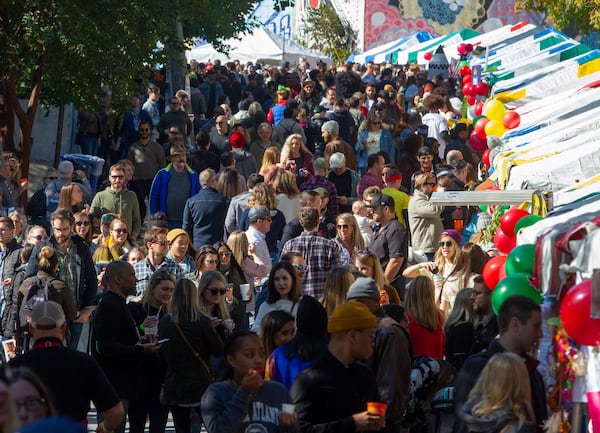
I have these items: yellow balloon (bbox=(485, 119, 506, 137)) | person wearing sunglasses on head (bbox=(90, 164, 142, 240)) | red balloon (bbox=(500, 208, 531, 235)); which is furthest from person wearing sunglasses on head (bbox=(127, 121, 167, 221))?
red balloon (bbox=(500, 208, 531, 235))

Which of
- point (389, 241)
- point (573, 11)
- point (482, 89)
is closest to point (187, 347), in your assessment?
point (389, 241)

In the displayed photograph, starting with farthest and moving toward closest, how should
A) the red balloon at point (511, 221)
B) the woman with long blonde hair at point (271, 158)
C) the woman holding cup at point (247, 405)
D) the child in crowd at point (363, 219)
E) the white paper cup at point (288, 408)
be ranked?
the woman with long blonde hair at point (271, 158), the child in crowd at point (363, 219), the red balloon at point (511, 221), the woman holding cup at point (247, 405), the white paper cup at point (288, 408)

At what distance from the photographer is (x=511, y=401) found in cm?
636

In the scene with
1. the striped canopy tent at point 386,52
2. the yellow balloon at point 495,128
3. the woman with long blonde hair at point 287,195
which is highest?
the striped canopy tent at point 386,52

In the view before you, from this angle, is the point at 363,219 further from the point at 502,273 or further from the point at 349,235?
the point at 502,273

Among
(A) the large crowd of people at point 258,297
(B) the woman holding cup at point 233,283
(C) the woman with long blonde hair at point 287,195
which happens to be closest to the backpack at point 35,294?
(A) the large crowd of people at point 258,297

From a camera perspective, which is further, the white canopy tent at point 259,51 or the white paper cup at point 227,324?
the white canopy tent at point 259,51

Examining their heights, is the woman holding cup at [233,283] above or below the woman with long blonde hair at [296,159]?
below

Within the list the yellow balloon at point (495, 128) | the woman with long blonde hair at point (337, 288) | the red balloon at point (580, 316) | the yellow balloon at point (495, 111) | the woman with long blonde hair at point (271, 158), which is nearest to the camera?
the red balloon at point (580, 316)

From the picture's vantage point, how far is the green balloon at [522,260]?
26.2 ft

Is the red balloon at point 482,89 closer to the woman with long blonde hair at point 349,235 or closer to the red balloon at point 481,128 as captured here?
the red balloon at point 481,128

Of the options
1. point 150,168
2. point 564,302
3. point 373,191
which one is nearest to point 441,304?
point 373,191

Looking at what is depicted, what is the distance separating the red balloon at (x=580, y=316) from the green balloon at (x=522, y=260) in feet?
3.11

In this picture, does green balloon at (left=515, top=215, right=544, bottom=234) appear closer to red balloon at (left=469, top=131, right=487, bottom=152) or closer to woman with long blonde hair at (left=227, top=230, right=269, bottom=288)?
woman with long blonde hair at (left=227, top=230, right=269, bottom=288)
